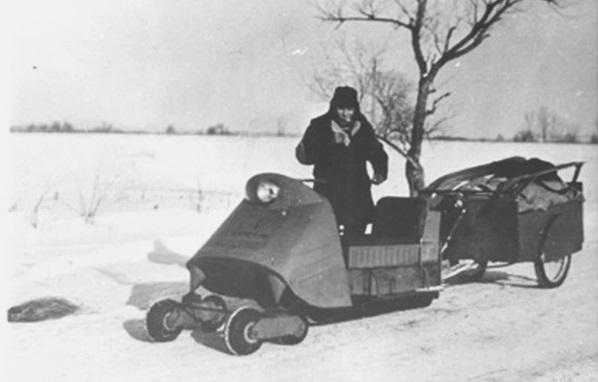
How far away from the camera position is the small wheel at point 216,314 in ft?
16.8

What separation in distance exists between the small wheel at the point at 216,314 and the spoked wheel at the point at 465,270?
6.50 feet

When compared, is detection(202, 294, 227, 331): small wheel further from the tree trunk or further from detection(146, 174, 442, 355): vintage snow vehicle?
the tree trunk

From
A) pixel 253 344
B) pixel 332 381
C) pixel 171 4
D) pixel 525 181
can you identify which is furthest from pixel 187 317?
pixel 525 181

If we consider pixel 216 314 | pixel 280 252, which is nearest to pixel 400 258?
pixel 280 252

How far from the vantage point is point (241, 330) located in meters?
4.76

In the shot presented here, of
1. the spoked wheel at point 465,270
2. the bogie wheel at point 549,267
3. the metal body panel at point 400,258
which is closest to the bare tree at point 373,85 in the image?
the metal body panel at point 400,258

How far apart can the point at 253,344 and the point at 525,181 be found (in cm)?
293

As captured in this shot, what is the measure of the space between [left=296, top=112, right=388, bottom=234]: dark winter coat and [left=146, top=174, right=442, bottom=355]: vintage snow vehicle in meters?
0.29

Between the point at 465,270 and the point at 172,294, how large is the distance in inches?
98.0

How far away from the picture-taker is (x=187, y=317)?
5031mm

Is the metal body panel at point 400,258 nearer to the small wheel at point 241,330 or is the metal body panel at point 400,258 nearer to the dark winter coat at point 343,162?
the dark winter coat at point 343,162

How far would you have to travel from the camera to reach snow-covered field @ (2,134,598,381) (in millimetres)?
4664

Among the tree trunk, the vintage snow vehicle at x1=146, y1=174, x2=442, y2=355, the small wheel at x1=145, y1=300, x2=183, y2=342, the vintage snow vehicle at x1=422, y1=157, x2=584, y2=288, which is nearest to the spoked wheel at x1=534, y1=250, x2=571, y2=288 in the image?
the vintage snow vehicle at x1=422, y1=157, x2=584, y2=288

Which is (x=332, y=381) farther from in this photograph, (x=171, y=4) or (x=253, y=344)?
(x=171, y=4)
